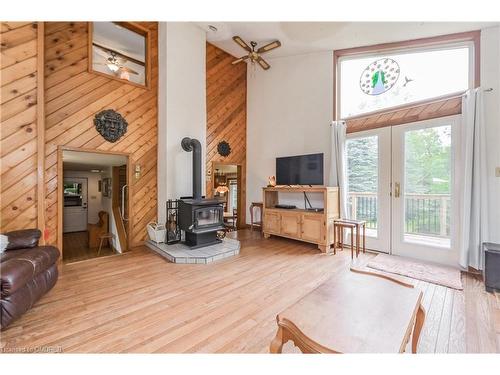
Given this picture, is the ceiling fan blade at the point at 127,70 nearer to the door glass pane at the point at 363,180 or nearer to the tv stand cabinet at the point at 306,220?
the tv stand cabinet at the point at 306,220

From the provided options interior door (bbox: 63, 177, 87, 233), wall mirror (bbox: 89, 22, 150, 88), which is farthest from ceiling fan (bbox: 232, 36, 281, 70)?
interior door (bbox: 63, 177, 87, 233)

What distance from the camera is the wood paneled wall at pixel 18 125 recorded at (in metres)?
2.82

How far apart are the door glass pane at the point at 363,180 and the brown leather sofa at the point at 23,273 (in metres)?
4.43

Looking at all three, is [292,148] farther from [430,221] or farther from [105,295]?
[105,295]

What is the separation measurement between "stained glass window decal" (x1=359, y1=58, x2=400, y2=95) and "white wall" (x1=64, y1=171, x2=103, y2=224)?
8090mm

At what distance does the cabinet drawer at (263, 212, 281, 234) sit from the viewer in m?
4.64

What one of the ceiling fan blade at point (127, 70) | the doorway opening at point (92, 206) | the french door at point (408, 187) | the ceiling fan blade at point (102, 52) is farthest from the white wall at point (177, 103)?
the french door at point (408, 187)

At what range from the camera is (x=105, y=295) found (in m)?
2.32

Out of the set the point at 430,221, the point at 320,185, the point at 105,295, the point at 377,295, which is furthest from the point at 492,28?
the point at 105,295

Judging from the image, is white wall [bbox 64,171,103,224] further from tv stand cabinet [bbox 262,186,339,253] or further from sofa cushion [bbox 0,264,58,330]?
tv stand cabinet [bbox 262,186,339,253]

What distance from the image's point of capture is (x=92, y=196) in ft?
24.0

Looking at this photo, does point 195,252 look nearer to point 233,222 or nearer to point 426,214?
point 233,222

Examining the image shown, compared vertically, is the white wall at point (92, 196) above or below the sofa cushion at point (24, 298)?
above
